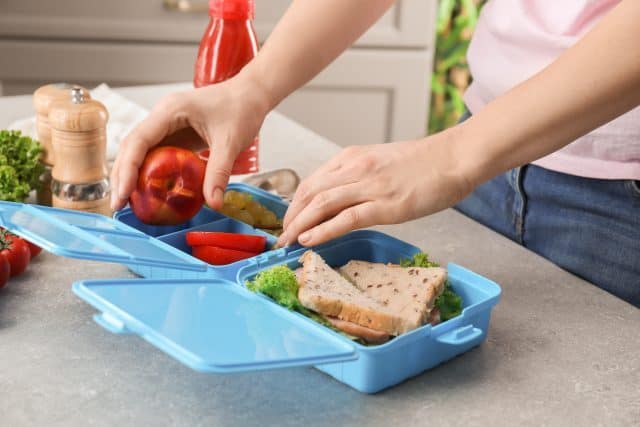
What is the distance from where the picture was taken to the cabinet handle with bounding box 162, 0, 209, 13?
2.80 meters

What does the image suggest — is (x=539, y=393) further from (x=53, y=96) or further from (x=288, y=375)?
(x=53, y=96)

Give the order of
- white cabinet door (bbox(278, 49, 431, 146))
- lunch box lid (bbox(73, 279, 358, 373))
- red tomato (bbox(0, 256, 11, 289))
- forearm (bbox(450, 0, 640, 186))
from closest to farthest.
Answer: lunch box lid (bbox(73, 279, 358, 373))
forearm (bbox(450, 0, 640, 186))
red tomato (bbox(0, 256, 11, 289))
white cabinet door (bbox(278, 49, 431, 146))

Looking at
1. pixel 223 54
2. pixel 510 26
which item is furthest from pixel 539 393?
pixel 223 54

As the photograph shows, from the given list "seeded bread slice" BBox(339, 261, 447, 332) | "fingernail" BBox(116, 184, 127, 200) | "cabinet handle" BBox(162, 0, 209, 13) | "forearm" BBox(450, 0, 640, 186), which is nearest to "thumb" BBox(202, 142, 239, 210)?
"fingernail" BBox(116, 184, 127, 200)

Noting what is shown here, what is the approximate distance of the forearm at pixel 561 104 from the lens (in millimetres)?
978

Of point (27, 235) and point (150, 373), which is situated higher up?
point (27, 235)

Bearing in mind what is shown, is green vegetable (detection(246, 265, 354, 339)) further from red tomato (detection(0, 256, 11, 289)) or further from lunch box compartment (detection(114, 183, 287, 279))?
red tomato (detection(0, 256, 11, 289))

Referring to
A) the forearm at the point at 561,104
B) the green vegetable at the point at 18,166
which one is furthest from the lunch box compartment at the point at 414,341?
the green vegetable at the point at 18,166

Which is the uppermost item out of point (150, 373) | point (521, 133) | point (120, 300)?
point (521, 133)

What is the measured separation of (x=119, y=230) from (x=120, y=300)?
9.5 inches

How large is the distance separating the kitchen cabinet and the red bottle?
144cm

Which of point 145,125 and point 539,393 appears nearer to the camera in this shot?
point 539,393

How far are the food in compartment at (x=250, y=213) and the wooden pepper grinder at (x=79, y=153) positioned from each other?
18cm

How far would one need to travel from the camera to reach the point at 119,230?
1.06 meters
